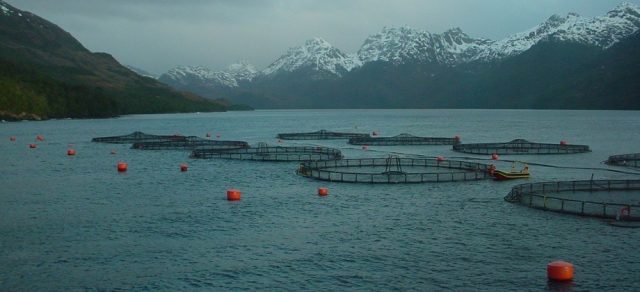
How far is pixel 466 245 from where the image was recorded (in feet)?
152

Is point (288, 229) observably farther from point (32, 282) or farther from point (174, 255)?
point (32, 282)

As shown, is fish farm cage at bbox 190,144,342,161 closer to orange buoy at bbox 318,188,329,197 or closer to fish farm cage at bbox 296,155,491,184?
fish farm cage at bbox 296,155,491,184

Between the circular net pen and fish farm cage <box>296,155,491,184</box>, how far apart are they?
492 inches

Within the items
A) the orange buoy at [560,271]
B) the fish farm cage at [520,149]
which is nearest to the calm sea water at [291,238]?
the orange buoy at [560,271]

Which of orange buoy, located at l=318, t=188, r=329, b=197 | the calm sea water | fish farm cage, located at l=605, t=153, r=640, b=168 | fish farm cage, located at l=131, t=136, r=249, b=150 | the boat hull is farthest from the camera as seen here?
fish farm cage, located at l=131, t=136, r=249, b=150

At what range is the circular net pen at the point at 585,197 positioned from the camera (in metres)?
55.5

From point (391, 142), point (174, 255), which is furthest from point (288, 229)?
point (391, 142)

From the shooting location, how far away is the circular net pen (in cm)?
5547

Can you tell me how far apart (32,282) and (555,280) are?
2949 centimetres

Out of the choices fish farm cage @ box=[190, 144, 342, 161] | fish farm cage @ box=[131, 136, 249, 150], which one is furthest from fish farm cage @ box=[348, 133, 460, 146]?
fish farm cage @ box=[190, 144, 342, 161]

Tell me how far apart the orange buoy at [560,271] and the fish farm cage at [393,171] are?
3938 cm

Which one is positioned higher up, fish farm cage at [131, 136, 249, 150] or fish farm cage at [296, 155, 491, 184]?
fish farm cage at [131, 136, 249, 150]

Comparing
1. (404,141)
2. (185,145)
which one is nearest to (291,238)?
(185,145)

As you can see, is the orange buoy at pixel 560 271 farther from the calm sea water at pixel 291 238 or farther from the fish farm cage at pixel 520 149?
the fish farm cage at pixel 520 149
